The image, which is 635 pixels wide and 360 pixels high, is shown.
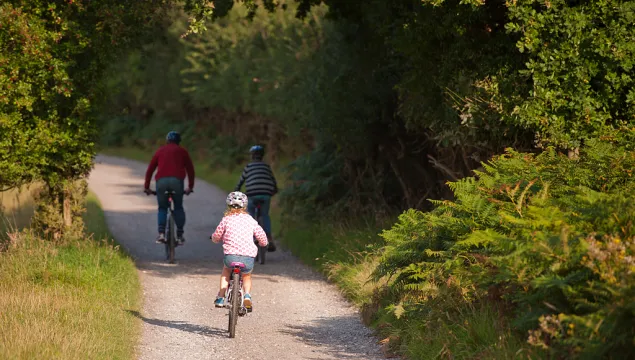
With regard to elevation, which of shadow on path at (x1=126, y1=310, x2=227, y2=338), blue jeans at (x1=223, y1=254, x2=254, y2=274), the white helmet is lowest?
shadow on path at (x1=126, y1=310, x2=227, y2=338)

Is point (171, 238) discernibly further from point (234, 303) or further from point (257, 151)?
point (234, 303)

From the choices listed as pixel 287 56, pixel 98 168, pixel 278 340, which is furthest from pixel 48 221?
pixel 98 168

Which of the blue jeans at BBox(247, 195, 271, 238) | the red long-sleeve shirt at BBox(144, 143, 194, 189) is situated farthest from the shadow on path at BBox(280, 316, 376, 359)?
the red long-sleeve shirt at BBox(144, 143, 194, 189)

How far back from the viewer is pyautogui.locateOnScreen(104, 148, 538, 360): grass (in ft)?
27.1

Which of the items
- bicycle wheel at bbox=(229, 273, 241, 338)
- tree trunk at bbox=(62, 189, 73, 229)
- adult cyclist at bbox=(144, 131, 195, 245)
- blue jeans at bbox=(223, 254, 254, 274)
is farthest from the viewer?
adult cyclist at bbox=(144, 131, 195, 245)

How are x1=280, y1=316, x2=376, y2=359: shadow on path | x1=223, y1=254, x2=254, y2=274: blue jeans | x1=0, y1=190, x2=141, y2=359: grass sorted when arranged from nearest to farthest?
x1=0, y1=190, x2=141, y2=359: grass → x1=280, y1=316, x2=376, y2=359: shadow on path → x1=223, y1=254, x2=254, y2=274: blue jeans

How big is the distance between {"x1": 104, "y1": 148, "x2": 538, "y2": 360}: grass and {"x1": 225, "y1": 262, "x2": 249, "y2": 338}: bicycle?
4.80 feet

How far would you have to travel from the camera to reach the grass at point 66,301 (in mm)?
8609

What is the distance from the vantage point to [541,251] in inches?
294

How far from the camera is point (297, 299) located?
1301 centimetres

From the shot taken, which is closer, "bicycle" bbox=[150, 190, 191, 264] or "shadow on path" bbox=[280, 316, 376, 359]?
"shadow on path" bbox=[280, 316, 376, 359]

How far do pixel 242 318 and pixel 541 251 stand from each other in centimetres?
516

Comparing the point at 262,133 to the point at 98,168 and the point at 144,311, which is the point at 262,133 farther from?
the point at 144,311

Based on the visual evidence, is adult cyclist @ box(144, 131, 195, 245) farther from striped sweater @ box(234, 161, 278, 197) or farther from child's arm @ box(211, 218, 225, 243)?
child's arm @ box(211, 218, 225, 243)
